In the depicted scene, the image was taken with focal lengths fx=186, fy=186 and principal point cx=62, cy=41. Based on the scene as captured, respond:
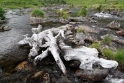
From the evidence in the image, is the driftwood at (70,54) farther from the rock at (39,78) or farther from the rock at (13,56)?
the rock at (39,78)

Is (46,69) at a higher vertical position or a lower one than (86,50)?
lower

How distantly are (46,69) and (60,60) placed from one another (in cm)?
216

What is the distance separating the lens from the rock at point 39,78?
68.6 feet

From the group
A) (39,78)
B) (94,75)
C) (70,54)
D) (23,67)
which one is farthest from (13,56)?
(94,75)

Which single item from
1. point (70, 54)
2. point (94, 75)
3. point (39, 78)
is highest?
point (70, 54)

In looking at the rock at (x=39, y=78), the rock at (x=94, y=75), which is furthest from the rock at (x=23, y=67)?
the rock at (x=94, y=75)

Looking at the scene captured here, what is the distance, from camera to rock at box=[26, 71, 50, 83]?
2090cm

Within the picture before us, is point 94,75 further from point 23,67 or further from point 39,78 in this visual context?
point 23,67

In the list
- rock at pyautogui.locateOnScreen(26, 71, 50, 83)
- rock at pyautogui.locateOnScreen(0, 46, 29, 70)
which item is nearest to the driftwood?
rock at pyautogui.locateOnScreen(0, 46, 29, 70)

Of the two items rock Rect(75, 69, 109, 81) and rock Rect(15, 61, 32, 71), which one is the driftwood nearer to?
rock Rect(75, 69, 109, 81)

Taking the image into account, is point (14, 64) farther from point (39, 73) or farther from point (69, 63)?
point (69, 63)

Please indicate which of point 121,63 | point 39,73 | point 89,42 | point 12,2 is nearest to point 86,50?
point 121,63

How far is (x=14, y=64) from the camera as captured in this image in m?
25.8

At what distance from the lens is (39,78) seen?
70.4 feet
